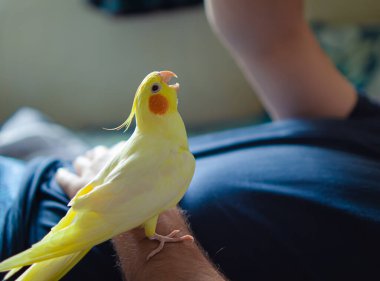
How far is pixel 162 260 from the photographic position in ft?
1.38

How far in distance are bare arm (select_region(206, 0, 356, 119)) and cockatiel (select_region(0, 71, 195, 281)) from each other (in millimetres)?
429

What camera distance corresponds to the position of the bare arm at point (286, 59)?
74 centimetres

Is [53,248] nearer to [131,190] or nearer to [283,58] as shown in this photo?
[131,190]

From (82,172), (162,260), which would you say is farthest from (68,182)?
(162,260)

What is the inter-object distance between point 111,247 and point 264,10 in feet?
1.58

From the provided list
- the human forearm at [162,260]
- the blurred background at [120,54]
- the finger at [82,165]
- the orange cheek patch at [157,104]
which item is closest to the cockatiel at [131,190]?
the orange cheek patch at [157,104]

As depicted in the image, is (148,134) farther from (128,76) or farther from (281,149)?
(128,76)

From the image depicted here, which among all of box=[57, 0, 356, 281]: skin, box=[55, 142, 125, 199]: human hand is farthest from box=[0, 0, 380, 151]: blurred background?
box=[55, 142, 125, 199]: human hand

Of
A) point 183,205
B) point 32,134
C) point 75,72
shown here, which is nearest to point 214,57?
point 75,72

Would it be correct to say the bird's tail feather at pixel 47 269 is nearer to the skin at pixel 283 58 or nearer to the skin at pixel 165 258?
the skin at pixel 165 258

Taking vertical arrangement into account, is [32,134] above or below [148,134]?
below

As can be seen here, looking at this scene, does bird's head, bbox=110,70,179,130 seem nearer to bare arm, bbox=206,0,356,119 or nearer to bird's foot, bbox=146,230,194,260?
bird's foot, bbox=146,230,194,260

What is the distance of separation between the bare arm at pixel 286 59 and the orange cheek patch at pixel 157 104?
425 mm

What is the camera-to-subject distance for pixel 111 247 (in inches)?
19.1
